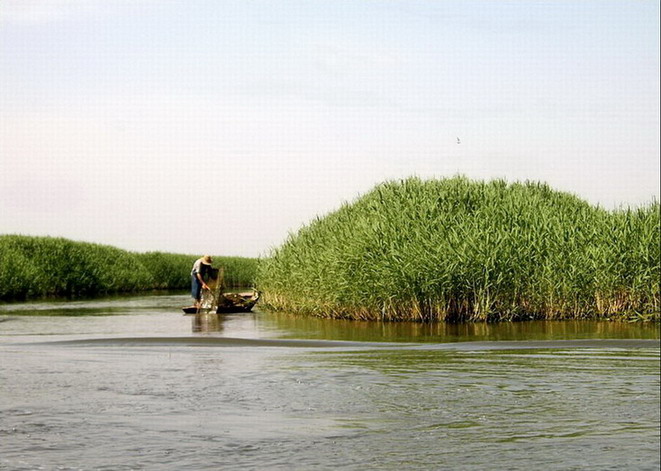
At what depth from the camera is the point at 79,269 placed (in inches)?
1746

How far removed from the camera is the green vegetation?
21672 millimetres

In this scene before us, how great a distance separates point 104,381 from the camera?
42.7ft

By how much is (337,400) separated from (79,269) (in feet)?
116

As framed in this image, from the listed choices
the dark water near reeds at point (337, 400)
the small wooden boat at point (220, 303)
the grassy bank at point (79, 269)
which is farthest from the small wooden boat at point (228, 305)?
the grassy bank at point (79, 269)

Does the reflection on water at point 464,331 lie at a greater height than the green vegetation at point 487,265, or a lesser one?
lesser

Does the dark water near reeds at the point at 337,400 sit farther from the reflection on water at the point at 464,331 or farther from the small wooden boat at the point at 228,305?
the small wooden boat at the point at 228,305

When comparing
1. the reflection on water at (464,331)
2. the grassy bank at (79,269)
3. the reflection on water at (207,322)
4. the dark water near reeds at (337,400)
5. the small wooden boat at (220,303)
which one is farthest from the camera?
the grassy bank at (79,269)

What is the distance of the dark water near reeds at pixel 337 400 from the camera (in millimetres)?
8422

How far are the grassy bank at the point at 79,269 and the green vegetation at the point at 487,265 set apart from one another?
48.2 ft

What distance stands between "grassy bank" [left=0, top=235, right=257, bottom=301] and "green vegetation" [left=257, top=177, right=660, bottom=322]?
14.7 meters

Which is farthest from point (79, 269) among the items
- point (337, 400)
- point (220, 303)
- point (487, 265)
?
point (337, 400)

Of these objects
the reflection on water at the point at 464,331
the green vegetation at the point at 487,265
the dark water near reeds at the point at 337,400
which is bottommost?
the dark water near reeds at the point at 337,400

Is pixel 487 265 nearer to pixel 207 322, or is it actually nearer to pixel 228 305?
pixel 207 322

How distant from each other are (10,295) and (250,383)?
98.5 feet
